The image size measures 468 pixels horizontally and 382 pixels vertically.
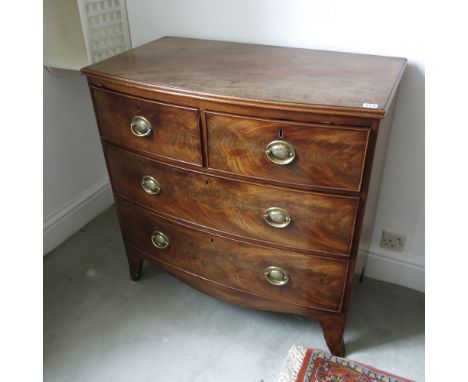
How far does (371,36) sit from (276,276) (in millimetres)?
803

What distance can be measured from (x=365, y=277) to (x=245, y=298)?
587mm

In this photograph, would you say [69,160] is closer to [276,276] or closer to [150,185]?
[150,185]

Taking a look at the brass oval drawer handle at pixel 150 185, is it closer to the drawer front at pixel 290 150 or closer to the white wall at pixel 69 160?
the drawer front at pixel 290 150

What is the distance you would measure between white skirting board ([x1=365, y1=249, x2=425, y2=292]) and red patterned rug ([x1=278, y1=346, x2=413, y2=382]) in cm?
42

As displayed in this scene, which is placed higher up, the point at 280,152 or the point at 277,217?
the point at 280,152

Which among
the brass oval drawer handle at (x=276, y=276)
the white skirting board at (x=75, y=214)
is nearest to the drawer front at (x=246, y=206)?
the brass oval drawer handle at (x=276, y=276)

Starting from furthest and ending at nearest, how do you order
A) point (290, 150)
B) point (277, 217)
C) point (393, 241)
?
1. point (393, 241)
2. point (277, 217)
3. point (290, 150)

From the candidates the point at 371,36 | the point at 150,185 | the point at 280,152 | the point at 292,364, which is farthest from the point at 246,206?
the point at 371,36

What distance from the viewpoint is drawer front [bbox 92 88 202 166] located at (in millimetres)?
1151

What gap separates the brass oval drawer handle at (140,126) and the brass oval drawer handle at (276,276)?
542 mm

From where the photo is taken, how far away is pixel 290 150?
→ 1.05 m
